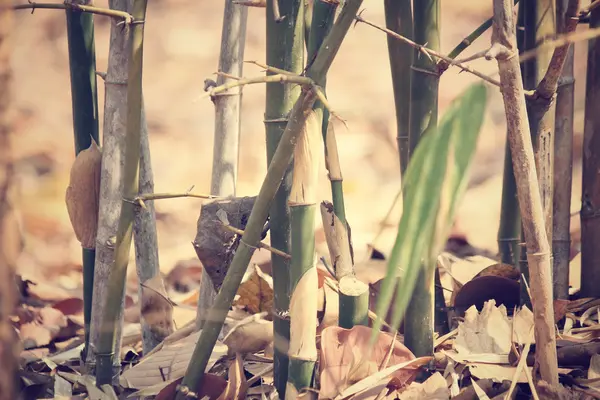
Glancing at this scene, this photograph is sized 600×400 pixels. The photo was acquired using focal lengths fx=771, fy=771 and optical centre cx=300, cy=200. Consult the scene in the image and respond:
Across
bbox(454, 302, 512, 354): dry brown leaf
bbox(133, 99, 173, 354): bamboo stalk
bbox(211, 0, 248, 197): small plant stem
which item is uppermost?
bbox(211, 0, 248, 197): small plant stem

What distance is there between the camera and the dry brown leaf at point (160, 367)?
93cm

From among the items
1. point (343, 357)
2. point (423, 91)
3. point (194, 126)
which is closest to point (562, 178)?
point (423, 91)

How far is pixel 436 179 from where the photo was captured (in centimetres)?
53

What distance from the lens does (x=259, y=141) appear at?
7.32 ft

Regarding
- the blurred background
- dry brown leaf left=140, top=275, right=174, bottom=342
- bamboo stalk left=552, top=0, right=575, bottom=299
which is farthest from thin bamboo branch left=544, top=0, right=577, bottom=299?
the blurred background

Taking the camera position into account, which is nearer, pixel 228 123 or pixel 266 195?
pixel 266 195

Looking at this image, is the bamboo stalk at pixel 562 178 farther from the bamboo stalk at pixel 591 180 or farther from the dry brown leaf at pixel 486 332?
the dry brown leaf at pixel 486 332

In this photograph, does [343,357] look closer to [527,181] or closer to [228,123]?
[527,181]

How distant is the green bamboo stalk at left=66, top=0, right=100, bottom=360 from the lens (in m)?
0.98

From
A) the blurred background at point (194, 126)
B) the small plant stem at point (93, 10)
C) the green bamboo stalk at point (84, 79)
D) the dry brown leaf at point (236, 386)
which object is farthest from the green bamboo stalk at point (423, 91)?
the blurred background at point (194, 126)

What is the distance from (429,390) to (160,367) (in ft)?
1.07

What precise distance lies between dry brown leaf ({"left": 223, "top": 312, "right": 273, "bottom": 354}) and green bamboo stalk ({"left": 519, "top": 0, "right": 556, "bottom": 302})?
0.39m

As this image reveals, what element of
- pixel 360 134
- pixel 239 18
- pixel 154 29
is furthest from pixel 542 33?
pixel 154 29

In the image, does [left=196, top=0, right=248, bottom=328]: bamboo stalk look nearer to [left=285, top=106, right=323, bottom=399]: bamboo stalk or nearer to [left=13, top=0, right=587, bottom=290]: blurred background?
[left=285, top=106, right=323, bottom=399]: bamboo stalk
